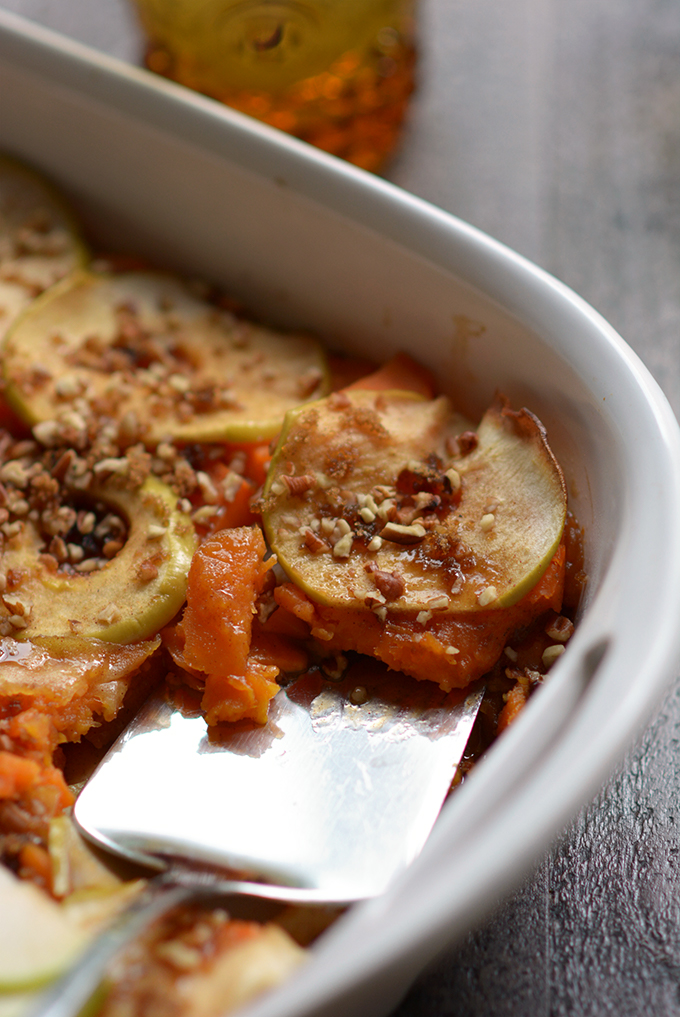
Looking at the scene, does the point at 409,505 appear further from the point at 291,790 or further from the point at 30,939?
the point at 30,939

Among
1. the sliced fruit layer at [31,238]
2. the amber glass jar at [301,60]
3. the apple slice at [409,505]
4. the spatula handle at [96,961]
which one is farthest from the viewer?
the amber glass jar at [301,60]

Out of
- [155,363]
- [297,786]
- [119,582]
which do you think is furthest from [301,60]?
[297,786]

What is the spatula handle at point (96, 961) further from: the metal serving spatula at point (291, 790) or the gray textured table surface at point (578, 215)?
the gray textured table surface at point (578, 215)

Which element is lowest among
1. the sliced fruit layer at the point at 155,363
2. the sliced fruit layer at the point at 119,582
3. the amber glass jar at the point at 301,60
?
the sliced fruit layer at the point at 119,582

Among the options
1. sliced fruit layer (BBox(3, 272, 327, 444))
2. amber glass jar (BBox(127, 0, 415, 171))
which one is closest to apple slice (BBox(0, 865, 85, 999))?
sliced fruit layer (BBox(3, 272, 327, 444))

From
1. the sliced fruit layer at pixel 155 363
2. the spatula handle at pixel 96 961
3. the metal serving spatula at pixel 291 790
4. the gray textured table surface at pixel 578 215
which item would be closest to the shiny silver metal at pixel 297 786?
the metal serving spatula at pixel 291 790

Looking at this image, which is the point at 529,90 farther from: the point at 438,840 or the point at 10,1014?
the point at 10,1014

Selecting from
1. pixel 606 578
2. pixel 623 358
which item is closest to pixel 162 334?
pixel 623 358
